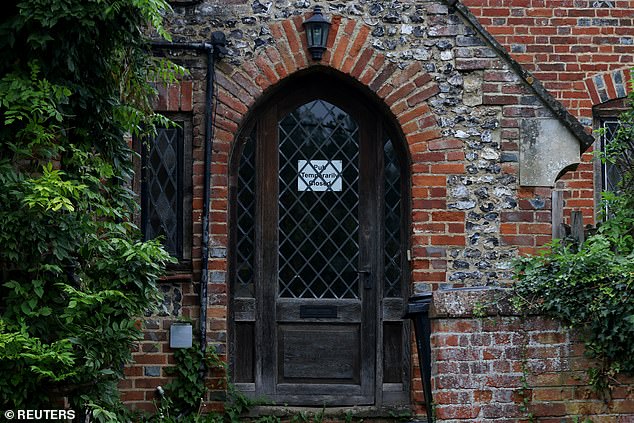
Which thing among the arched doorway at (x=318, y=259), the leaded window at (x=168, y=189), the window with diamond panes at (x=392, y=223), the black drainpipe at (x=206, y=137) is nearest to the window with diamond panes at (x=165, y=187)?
the leaded window at (x=168, y=189)

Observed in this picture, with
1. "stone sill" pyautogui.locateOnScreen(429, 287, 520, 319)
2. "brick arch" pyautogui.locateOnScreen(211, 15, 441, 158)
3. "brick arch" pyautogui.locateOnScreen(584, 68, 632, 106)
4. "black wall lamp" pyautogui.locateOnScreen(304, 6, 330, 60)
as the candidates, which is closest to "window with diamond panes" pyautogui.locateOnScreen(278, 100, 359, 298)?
"brick arch" pyautogui.locateOnScreen(211, 15, 441, 158)

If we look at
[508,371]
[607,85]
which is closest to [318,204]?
[607,85]

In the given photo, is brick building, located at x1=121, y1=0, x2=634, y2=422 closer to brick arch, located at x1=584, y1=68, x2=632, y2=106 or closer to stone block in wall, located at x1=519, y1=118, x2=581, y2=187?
stone block in wall, located at x1=519, y1=118, x2=581, y2=187

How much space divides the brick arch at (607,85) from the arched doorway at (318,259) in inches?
76.9

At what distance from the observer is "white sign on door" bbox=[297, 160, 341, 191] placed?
30.1 feet

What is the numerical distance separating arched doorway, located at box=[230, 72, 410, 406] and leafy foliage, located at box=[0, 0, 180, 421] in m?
2.39

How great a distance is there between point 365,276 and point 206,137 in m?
→ 1.77

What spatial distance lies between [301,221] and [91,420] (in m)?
3.13

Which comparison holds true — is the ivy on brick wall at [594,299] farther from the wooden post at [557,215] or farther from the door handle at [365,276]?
the door handle at [365,276]

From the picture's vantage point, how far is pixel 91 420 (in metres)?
6.51

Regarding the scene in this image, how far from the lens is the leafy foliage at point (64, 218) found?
6098mm

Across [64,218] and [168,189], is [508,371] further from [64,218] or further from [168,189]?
[168,189]

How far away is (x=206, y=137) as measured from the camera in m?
8.84

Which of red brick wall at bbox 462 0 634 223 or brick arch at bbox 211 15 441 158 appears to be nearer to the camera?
brick arch at bbox 211 15 441 158
